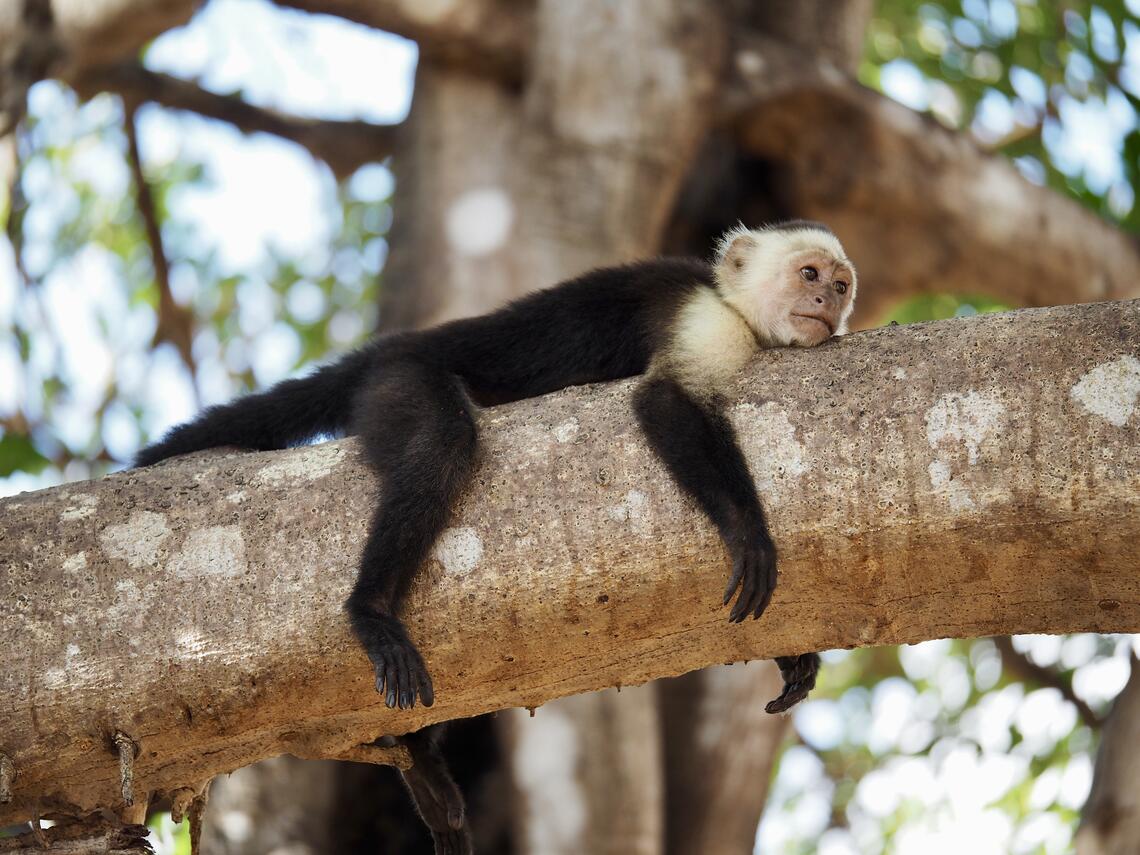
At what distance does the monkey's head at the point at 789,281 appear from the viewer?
345cm

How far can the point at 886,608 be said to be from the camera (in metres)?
2.69

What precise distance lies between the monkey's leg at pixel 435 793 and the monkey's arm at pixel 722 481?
107cm

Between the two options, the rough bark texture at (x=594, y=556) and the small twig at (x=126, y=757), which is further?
the small twig at (x=126, y=757)

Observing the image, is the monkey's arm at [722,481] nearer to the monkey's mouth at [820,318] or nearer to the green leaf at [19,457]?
the monkey's mouth at [820,318]

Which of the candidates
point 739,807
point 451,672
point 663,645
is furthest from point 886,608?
point 739,807

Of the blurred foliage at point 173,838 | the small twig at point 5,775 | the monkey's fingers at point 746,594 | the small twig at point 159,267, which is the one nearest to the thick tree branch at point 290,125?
the small twig at point 159,267

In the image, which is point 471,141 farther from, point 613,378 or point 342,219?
point 613,378

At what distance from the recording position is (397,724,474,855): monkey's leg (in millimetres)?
3322

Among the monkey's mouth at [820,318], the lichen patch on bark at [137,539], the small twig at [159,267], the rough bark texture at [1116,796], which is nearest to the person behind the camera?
the lichen patch on bark at [137,539]

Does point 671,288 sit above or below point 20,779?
above

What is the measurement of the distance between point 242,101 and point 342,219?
1.32m

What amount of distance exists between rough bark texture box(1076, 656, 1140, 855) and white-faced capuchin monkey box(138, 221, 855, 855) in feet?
3.35

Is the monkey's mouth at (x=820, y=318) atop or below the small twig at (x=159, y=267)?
below

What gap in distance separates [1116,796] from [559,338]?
2.06m
